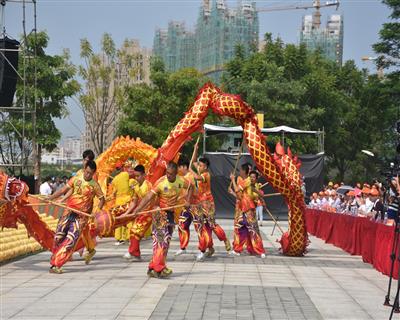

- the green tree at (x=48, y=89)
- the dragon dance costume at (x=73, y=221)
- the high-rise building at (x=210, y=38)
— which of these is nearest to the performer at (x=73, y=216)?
the dragon dance costume at (x=73, y=221)

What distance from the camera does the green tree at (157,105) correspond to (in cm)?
3551

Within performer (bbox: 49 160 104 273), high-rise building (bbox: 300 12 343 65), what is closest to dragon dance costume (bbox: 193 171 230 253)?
performer (bbox: 49 160 104 273)

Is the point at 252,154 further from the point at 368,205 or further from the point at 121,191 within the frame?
the point at 368,205

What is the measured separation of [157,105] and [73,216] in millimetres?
26394

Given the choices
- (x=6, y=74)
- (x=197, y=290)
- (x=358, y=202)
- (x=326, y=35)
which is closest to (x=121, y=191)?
(x=6, y=74)

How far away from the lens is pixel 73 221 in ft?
33.4

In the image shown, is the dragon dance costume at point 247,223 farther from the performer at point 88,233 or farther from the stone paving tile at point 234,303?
the stone paving tile at point 234,303

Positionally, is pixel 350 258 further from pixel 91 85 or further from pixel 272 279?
pixel 91 85

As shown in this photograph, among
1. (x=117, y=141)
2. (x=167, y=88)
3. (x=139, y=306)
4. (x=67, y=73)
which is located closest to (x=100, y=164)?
(x=117, y=141)

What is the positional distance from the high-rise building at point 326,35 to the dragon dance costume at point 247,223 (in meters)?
78.8

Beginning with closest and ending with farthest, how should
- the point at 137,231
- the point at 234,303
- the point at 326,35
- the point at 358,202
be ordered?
the point at 234,303
the point at 137,231
the point at 358,202
the point at 326,35

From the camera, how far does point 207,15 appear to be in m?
90.0

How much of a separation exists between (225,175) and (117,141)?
31.6ft

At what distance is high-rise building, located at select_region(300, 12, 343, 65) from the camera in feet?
319
